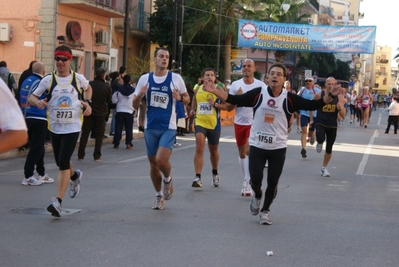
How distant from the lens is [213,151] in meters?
11.8

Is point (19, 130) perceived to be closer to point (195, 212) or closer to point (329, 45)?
point (195, 212)

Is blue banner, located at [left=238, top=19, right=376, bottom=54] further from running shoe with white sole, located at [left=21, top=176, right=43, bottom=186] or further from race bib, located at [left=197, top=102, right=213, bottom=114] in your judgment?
running shoe with white sole, located at [left=21, top=176, right=43, bottom=186]

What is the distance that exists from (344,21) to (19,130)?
122696 mm

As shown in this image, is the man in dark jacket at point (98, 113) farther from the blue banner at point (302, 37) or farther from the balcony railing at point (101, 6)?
the blue banner at point (302, 37)

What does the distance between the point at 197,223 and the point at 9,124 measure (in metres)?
Result: 5.39

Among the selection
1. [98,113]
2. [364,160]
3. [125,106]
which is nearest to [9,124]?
[98,113]

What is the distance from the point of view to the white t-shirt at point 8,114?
333cm

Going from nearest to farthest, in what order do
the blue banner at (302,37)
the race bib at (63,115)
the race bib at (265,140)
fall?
the race bib at (265,140) → the race bib at (63,115) → the blue banner at (302,37)

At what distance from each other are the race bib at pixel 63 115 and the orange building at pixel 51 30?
730 inches

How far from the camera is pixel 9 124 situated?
3.33m

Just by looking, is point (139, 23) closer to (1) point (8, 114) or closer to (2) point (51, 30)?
(2) point (51, 30)

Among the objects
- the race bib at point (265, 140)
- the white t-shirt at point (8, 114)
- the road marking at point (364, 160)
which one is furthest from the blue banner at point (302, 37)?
the white t-shirt at point (8, 114)

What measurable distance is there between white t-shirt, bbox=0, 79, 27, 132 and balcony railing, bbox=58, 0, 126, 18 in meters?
26.2

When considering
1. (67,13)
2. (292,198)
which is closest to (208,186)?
(292,198)
